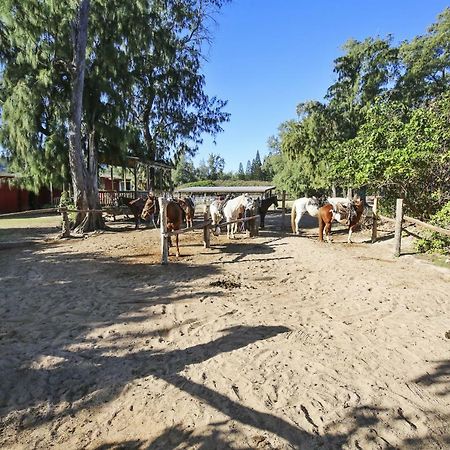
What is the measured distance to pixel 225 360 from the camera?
3.87 meters

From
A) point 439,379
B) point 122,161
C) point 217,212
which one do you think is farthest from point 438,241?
point 122,161

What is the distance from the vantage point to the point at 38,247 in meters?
11.1

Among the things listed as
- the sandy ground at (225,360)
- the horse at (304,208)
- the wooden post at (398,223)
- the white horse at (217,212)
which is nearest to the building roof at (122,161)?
the white horse at (217,212)

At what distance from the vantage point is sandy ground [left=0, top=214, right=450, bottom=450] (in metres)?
2.88

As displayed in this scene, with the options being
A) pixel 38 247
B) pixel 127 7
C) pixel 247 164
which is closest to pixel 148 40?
pixel 127 7

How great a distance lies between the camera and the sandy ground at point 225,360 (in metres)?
2.88

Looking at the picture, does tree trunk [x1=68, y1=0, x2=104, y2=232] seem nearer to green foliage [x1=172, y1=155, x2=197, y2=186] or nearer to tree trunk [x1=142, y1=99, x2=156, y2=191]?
tree trunk [x1=142, y1=99, x2=156, y2=191]

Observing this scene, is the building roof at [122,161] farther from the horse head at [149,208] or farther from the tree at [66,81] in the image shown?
the horse head at [149,208]

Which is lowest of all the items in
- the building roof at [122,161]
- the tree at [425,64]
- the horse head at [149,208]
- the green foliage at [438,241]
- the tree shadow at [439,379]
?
the tree shadow at [439,379]

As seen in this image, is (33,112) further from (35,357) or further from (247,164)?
(247,164)

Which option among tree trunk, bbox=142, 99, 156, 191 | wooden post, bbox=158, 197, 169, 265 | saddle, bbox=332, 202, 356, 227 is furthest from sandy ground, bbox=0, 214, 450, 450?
tree trunk, bbox=142, 99, 156, 191

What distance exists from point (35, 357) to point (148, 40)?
51.7 feet

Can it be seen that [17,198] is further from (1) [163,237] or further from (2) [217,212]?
(1) [163,237]

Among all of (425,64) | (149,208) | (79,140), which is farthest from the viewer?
(425,64)
